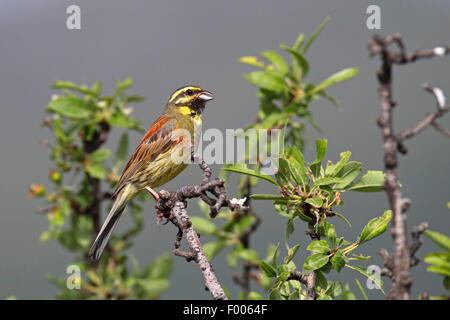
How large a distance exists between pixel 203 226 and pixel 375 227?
7.55 ft

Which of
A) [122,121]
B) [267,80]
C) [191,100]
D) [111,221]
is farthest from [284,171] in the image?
[191,100]

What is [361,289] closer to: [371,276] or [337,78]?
[371,276]

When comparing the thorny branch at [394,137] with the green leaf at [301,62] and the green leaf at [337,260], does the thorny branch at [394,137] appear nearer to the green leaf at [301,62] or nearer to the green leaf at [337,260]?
the green leaf at [337,260]

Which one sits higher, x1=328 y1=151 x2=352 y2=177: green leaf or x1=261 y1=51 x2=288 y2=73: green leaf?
x1=261 y1=51 x2=288 y2=73: green leaf

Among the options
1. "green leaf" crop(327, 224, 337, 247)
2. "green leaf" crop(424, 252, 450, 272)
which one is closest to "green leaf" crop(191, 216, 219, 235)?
"green leaf" crop(327, 224, 337, 247)

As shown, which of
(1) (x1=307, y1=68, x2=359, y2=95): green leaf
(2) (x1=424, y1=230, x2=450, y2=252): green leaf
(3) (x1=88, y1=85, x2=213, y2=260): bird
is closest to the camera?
(2) (x1=424, y1=230, x2=450, y2=252): green leaf

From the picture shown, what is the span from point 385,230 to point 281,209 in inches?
22.5

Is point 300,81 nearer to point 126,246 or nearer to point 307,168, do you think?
point 307,168

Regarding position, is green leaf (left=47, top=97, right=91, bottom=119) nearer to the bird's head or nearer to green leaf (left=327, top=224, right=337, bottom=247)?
the bird's head

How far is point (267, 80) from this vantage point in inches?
169

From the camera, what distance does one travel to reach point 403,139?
4.69 feet

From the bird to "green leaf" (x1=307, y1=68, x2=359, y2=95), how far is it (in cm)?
146

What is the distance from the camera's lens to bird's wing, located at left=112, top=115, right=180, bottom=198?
5.36 meters
